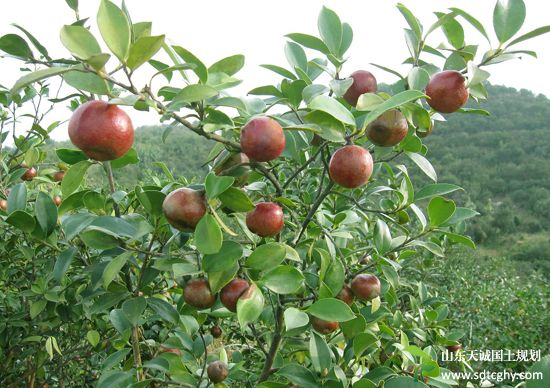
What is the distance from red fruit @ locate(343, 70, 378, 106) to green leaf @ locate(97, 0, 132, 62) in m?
0.48

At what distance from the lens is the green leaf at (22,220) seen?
1.06 meters

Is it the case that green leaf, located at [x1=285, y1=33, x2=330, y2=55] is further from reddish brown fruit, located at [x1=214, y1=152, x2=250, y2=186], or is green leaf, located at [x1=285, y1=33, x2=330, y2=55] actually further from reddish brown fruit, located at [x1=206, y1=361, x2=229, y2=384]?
reddish brown fruit, located at [x1=206, y1=361, x2=229, y2=384]

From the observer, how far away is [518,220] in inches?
562

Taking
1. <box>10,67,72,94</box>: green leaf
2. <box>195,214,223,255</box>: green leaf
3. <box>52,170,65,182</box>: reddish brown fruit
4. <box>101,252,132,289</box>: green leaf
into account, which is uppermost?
<box>10,67,72,94</box>: green leaf

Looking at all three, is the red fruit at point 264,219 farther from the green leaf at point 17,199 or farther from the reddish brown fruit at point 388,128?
the green leaf at point 17,199

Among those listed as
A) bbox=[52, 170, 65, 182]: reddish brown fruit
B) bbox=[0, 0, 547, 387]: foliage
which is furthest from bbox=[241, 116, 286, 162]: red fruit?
bbox=[52, 170, 65, 182]: reddish brown fruit

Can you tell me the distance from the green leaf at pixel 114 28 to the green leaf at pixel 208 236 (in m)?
0.28

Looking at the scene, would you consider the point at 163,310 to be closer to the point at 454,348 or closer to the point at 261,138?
the point at 261,138

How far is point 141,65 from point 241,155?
0.28 meters

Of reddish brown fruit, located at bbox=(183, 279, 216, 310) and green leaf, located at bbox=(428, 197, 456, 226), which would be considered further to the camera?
green leaf, located at bbox=(428, 197, 456, 226)

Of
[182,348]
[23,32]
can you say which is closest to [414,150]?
[23,32]

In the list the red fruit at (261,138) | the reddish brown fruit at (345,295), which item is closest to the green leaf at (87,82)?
the red fruit at (261,138)

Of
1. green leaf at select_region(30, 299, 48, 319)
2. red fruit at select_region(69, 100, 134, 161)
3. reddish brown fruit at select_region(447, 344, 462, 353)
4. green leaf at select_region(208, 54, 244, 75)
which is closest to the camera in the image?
red fruit at select_region(69, 100, 134, 161)

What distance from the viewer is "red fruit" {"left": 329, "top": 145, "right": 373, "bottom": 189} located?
0.90 metres
